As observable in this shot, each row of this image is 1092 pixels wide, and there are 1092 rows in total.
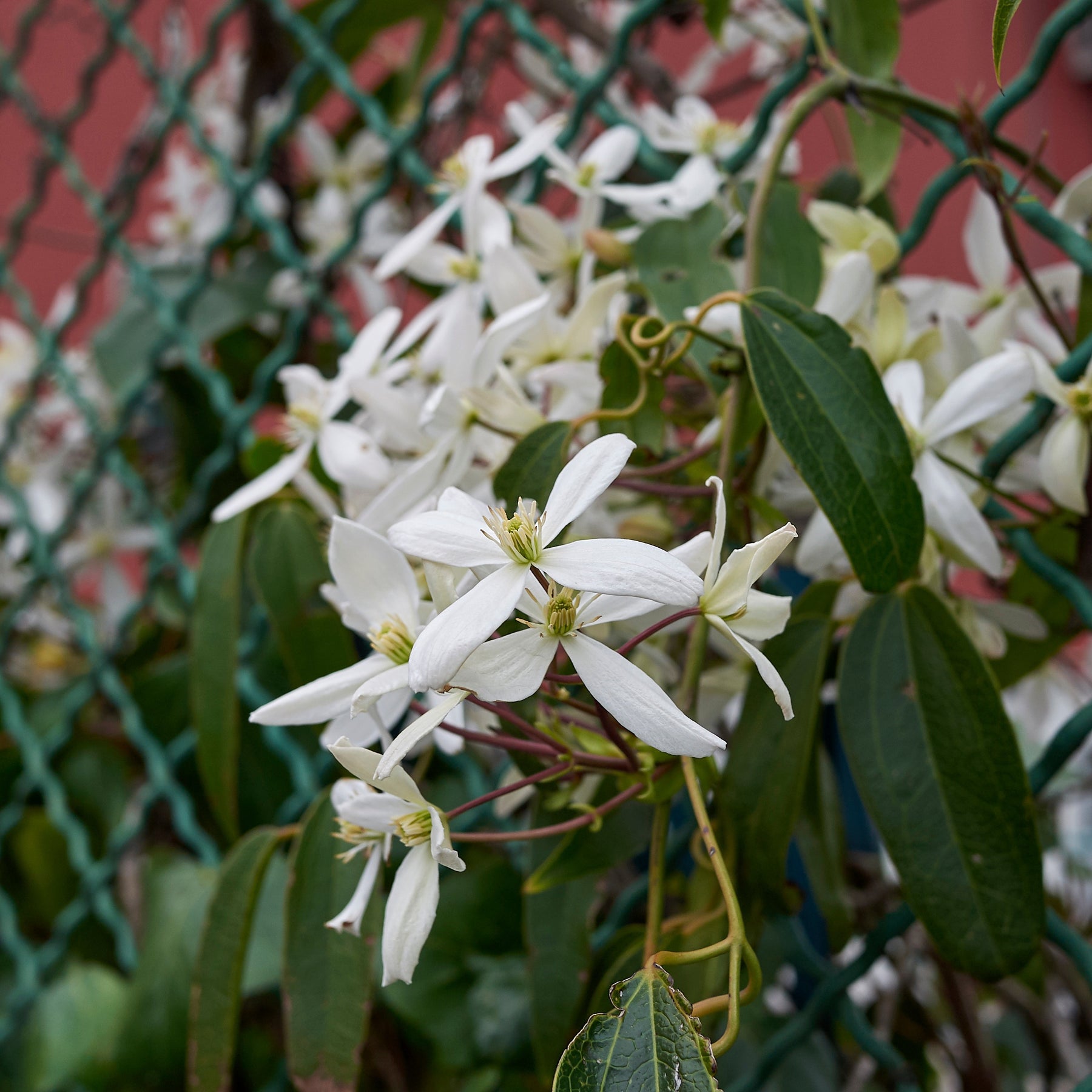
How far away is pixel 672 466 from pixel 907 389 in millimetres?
98

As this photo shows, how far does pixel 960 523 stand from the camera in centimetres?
36

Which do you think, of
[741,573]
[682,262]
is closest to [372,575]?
[741,573]

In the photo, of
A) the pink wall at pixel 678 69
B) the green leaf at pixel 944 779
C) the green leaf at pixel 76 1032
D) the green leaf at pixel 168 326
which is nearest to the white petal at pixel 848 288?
the green leaf at pixel 944 779

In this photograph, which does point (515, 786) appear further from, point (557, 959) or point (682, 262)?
point (682, 262)

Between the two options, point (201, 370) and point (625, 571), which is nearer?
point (625, 571)

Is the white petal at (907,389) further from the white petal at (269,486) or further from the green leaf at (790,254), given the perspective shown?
the white petal at (269,486)

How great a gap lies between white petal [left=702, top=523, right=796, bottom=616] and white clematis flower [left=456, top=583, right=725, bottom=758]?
0.04m

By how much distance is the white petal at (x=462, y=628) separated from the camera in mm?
243

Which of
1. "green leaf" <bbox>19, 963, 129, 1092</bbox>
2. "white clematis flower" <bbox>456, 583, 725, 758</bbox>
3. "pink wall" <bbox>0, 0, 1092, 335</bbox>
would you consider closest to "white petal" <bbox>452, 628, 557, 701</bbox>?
"white clematis flower" <bbox>456, 583, 725, 758</bbox>

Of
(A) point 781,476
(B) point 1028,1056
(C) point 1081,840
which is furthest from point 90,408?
(C) point 1081,840

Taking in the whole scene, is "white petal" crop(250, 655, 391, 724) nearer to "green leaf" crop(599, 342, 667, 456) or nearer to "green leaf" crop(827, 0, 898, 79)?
"green leaf" crop(599, 342, 667, 456)

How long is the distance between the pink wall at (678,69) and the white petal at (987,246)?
927 mm

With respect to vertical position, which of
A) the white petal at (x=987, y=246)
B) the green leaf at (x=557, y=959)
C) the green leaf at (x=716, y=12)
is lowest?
the green leaf at (x=557, y=959)

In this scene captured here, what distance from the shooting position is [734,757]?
0.38 meters
